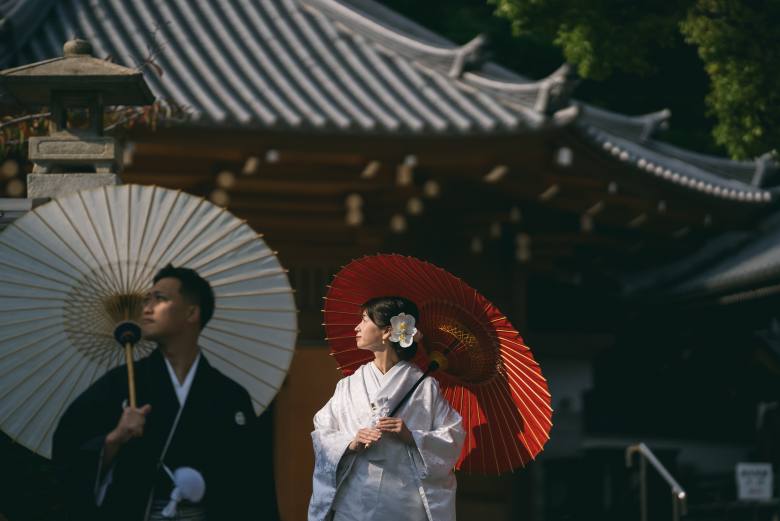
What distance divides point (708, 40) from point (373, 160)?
100 inches

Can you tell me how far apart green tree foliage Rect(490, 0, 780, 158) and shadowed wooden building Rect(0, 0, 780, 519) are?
62cm

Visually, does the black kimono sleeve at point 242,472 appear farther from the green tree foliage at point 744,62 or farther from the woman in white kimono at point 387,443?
the green tree foliage at point 744,62

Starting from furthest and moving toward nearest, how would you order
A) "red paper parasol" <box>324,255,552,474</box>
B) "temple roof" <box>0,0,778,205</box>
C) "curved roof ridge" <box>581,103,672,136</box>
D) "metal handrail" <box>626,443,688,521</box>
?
1. "curved roof ridge" <box>581,103,672,136</box>
2. "temple roof" <box>0,0,778,205</box>
3. "metal handrail" <box>626,443,688,521</box>
4. "red paper parasol" <box>324,255,552,474</box>

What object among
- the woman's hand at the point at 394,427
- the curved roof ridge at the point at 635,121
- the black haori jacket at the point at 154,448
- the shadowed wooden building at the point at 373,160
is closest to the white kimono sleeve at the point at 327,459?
the woman's hand at the point at 394,427

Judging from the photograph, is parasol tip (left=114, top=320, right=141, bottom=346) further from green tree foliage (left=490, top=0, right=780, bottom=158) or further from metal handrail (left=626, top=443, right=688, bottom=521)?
metal handrail (left=626, top=443, right=688, bottom=521)

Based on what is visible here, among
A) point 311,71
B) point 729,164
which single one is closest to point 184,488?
point 311,71

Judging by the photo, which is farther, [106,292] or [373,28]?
[373,28]

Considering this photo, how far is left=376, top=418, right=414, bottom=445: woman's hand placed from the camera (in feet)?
15.5

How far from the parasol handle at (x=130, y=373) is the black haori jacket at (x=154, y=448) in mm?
61

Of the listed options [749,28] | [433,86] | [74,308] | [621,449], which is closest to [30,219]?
[74,308]

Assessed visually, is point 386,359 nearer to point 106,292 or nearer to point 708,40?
point 106,292

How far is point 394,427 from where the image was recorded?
4719 millimetres

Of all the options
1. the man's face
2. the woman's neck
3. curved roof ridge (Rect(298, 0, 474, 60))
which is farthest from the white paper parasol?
curved roof ridge (Rect(298, 0, 474, 60))

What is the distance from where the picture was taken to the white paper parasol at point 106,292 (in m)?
4.46
